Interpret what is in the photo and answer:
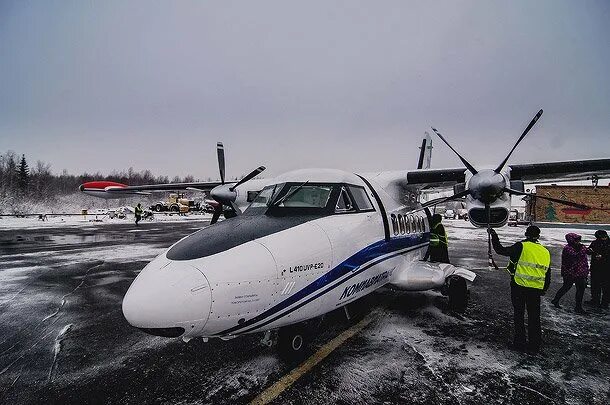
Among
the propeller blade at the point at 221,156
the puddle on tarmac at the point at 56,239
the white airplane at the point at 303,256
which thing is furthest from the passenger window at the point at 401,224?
the puddle on tarmac at the point at 56,239

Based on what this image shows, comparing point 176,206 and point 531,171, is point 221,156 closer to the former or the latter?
point 531,171

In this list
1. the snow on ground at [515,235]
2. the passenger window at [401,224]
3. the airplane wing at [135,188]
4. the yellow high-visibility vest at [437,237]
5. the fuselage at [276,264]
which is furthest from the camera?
the snow on ground at [515,235]

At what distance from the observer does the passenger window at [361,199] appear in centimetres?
547

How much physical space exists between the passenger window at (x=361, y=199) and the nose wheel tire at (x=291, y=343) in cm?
218

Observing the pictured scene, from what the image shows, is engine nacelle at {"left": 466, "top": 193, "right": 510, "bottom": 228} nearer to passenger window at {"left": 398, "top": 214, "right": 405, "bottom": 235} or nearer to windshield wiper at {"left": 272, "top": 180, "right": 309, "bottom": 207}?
passenger window at {"left": 398, "top": 214, "right": 405, "bottom": 235}

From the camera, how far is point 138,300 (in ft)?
9.47

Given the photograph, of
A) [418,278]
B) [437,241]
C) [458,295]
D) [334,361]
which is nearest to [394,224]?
[418,278]

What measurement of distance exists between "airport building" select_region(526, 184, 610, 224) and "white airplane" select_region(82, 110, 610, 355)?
30726 mm

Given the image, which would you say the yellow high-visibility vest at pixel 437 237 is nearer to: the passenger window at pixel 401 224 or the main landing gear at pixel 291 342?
the passenger window at pixel 401 224

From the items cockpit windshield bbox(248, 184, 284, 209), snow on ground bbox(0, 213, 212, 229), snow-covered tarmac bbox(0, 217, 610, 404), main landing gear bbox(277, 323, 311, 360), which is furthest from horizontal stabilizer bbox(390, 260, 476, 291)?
snow on ground bbox(0, 213, 212, 229)

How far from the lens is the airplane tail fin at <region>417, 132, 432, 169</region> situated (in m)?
12.9

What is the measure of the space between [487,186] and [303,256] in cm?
419

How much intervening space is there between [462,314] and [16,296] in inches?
394

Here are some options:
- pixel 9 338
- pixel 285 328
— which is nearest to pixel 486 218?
pixel 285 328
